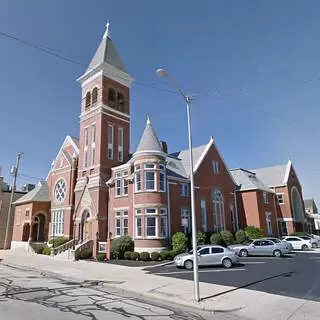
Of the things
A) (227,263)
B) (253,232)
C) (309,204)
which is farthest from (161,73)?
(309,204)

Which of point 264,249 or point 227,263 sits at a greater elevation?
point 264,249

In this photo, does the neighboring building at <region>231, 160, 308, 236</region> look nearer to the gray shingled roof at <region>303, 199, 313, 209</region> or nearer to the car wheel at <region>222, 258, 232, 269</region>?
the car wheel at <region>222, 258, 232, 269</region>

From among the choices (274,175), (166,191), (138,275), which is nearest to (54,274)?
(138,275)

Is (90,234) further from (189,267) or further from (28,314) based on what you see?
(28,314)

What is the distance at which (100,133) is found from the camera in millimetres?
31484

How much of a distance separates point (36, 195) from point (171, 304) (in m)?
Answer: 31.6

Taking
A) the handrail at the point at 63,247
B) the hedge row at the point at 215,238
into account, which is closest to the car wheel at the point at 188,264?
the hedge row at the point at 215,238

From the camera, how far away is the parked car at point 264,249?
24.2 m

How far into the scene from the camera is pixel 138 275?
16359mm

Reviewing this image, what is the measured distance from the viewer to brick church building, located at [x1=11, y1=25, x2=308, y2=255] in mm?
26016

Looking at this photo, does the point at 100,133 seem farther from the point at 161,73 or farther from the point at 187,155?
the point at 161,73

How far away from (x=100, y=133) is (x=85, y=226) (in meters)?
10.6

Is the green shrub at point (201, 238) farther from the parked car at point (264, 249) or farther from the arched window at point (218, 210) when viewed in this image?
the arched window at point (218, 210)

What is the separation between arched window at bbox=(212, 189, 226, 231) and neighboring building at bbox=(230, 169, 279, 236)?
208 inches
